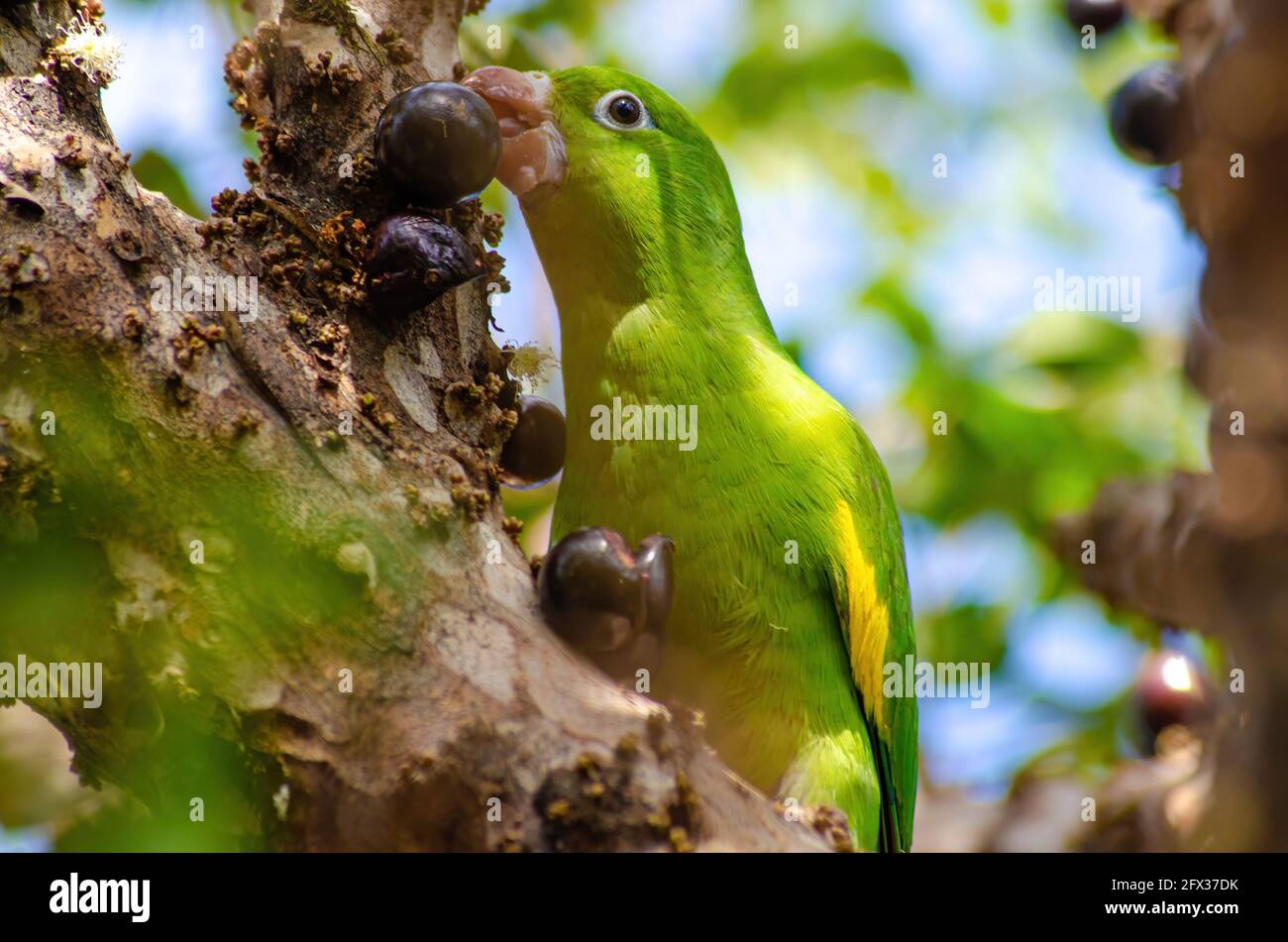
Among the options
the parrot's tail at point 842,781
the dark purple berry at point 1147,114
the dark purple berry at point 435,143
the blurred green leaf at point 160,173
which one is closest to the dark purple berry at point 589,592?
the dark purple berry at point 435,143

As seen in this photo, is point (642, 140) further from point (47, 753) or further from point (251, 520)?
point (47, 753)

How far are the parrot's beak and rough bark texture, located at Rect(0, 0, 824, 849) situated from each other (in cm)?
150

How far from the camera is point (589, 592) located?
2.54 meters

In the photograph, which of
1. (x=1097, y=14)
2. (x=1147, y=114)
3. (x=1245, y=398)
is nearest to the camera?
(x=1245, y=398)

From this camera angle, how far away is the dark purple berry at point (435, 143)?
2.86 metres

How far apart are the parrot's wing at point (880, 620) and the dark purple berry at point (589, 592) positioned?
4.17 feet

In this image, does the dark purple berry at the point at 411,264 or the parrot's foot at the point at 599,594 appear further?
the dark purple berry at the point at 411,264

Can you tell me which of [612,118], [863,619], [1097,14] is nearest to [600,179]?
[612,118]

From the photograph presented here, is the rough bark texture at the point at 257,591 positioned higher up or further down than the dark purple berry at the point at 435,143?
further down

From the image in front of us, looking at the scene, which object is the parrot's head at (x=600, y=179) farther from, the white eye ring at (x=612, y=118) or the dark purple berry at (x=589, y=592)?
the dark purple berry at (x=589, y=592)

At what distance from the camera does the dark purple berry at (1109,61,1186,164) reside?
4441mm

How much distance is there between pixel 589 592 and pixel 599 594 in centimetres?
2

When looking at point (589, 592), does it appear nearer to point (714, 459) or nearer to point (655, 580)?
point (655, 580)

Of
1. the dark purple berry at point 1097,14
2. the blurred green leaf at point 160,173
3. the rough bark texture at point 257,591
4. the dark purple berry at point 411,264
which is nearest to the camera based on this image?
the rough bark texture at point 257,591
